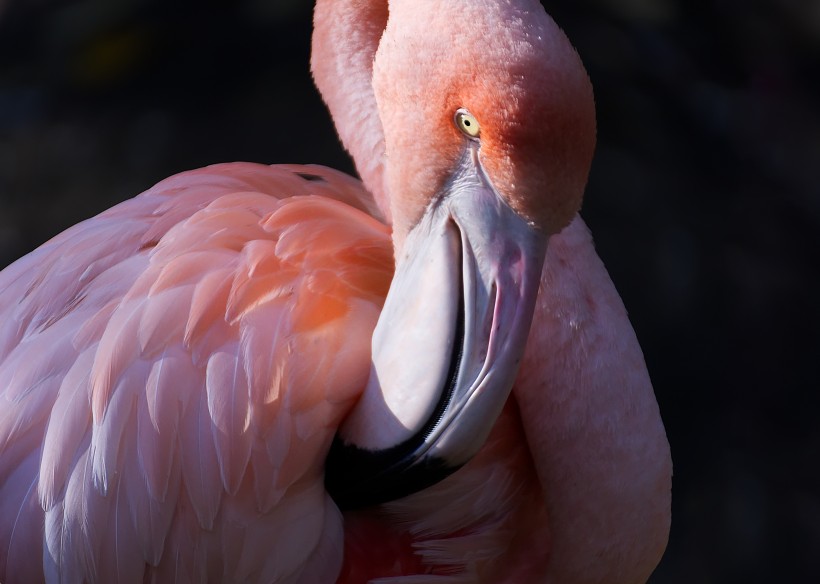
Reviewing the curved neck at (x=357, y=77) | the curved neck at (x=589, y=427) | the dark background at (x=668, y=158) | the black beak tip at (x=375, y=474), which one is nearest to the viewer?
the black beak tip at (x=375, y=474)

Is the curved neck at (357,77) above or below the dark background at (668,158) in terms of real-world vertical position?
above

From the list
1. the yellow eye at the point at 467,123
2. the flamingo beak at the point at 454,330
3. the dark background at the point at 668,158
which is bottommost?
the dark background at the point at 668,158

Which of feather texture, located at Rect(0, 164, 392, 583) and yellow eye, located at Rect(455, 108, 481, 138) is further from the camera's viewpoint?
feather texture, located at Rect(0, 164, 392, 583)

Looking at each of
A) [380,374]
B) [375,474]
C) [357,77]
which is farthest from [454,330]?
[357,77]

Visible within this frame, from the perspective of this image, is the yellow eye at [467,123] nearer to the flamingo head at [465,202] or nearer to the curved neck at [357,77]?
the flamingo head at [465,202]

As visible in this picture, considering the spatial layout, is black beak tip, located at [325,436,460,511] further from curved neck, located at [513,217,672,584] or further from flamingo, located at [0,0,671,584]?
curved neck, located at [513,217,672,584]

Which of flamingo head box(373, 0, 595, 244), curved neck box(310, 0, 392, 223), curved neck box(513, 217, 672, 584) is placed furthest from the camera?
curved neck box(310, 0, 392, 223)

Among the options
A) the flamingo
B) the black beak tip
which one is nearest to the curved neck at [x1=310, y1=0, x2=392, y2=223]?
the flamingo

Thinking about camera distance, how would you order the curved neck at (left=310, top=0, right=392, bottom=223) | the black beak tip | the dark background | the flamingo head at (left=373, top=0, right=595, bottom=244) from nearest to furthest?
the flamingo head at (left=373, top=0, right=595, bottom=244), the black beak tip, the curved neck at (left=310, top=0, right=392, bottom=223), the dark background

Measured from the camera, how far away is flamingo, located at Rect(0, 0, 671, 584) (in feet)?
4.55

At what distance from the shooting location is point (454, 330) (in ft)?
4.56

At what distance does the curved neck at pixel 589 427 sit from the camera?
5.31 ft

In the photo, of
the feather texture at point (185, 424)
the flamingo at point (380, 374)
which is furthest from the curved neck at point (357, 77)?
the feather texture at point (185, 424)

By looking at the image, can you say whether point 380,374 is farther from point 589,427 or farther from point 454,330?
point 589,427
